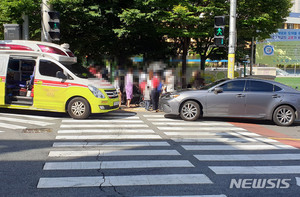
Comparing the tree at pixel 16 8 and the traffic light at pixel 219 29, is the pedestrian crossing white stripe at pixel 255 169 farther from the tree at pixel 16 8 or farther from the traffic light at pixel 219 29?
the tree at pixel 16 8

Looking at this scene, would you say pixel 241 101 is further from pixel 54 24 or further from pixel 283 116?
pixel 54 24

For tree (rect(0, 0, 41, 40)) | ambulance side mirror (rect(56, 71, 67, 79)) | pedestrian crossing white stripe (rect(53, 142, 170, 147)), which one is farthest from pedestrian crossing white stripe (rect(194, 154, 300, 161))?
tree (rect(0, 0, 41, 40))

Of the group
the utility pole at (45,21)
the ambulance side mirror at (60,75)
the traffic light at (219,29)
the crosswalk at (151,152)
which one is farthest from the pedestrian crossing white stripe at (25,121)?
the traffic light at (219,29)

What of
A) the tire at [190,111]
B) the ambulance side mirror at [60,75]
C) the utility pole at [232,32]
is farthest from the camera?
the utility pole at [232,32]

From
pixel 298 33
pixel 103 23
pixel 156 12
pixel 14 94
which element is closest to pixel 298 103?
pixel 156 12

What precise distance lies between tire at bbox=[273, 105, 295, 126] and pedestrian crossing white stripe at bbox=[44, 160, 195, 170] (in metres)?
5.98

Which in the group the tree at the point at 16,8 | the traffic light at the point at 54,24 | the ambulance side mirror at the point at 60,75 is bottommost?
the ambulance side mirror at the point at 60,75

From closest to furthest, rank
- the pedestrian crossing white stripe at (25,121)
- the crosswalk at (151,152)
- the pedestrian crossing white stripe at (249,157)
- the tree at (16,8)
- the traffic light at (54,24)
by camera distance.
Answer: the crosswalk at (151,152), the pedestrian crossing white stripe at (249,157), the pedestrian crossing white stripe at (25,121), the traffic light at (54,24), the tree at (16,8)

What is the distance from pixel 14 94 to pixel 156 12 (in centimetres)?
779

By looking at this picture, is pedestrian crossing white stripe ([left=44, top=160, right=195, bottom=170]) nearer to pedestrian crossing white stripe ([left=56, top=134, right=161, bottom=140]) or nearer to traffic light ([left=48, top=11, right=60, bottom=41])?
pedestrian crossing white stripe ([left=56, top=134, right=161, bottom=140])

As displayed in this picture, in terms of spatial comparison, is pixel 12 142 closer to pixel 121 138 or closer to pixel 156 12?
pixel 121 138

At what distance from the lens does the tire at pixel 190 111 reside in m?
11.0

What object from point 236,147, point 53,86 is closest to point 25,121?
point 53,86

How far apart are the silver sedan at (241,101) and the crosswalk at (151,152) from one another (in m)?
0.64
